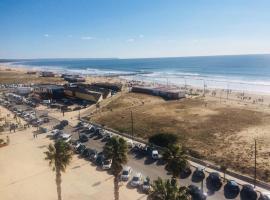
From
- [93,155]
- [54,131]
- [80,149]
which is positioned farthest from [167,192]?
[54,131]

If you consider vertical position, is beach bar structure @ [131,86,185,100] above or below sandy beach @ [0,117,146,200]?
above

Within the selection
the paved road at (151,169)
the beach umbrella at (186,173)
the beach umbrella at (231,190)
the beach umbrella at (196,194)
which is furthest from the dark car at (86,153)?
the beach umbrella at (231,190)

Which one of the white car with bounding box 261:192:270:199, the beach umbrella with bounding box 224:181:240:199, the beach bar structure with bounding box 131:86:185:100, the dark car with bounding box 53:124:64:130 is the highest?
the beach bar structure with bounding box 131:86:185:100

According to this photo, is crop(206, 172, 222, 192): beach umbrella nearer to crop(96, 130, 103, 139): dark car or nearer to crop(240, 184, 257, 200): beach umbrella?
crop(240, 184, 257, 200): beach umbrella

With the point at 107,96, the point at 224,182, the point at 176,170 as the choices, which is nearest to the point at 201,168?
the point at 224,182

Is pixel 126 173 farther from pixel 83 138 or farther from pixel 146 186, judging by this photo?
pixel 83 138

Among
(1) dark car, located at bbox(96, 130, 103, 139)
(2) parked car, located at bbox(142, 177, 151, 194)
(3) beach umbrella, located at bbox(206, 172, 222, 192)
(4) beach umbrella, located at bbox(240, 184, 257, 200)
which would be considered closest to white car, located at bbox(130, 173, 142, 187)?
(2) parked car, located at bbox(142, 177, 151, 194)
